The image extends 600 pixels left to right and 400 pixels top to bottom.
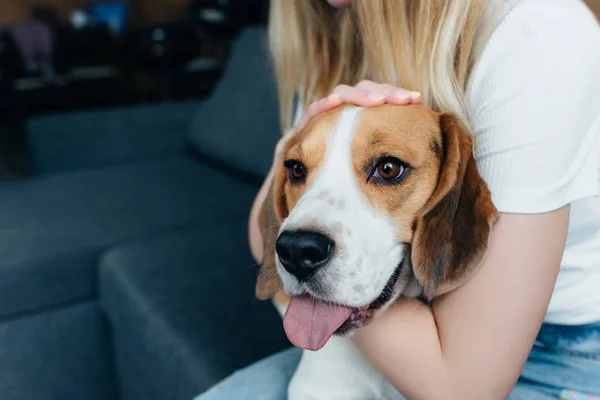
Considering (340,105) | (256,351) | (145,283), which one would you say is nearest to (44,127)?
(145,283)

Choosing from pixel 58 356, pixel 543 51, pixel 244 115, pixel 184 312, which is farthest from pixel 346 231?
pixel 244 115

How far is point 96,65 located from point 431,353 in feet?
21.7

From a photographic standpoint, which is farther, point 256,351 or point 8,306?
point 8,306

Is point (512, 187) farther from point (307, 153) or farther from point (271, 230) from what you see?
point (271, 230)

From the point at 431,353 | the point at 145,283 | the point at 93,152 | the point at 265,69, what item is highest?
the point at 431,353

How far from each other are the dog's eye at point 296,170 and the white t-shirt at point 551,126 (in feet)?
1.03

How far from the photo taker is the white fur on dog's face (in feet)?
2.92

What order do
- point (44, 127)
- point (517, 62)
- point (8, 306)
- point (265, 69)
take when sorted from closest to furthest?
point (517, 62) < point (8, 306) < point (265, 69) < point (44, 127)

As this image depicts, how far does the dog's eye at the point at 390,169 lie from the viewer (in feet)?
3.29

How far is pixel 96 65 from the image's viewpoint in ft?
22.2

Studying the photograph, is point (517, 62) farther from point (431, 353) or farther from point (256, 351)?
point (256, 351)

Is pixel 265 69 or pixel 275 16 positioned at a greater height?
pixel 275 16

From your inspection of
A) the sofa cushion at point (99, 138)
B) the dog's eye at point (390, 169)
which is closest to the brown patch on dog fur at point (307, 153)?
the dog's eye at point (390, 169)

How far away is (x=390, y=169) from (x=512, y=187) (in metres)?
0.21
